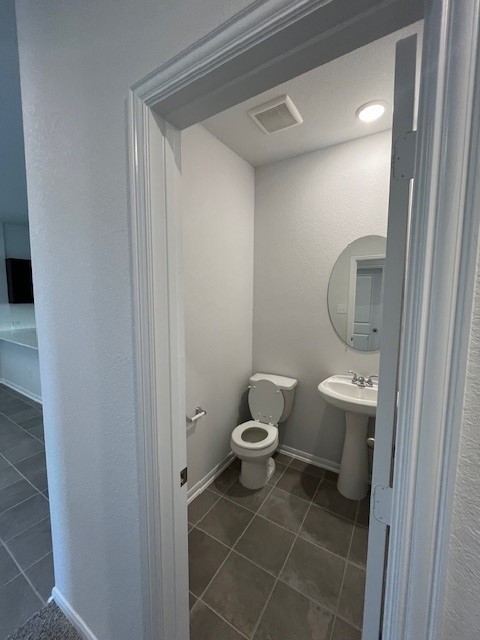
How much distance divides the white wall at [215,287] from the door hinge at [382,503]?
4.60 feet

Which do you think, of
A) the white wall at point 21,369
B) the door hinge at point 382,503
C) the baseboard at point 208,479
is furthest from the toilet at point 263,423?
the white wall at point 21,369

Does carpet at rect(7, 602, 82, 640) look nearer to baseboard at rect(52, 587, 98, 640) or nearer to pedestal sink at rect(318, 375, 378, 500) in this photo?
baseboard at rect(52, 587, 98, 640)

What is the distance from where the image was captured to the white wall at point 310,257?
Answer: 1912 millimetres

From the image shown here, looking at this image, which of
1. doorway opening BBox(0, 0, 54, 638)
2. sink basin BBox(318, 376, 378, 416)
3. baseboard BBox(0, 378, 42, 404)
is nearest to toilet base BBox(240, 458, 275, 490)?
sink basin BBox(318, 376, 378, 416)

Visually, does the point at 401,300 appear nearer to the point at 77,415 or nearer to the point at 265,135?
the point at 77,415

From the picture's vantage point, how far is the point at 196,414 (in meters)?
1.87

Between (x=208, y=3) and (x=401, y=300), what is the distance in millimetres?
777

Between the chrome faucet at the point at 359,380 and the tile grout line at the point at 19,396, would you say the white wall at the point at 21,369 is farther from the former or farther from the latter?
the chrome faucet at the point at 359,380

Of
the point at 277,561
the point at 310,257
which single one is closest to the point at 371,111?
the point at 310,257

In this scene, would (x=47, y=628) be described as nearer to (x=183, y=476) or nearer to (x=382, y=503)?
(x=183, y=476)

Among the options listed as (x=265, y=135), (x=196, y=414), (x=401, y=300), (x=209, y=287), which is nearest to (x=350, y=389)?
(x=196, y=414)

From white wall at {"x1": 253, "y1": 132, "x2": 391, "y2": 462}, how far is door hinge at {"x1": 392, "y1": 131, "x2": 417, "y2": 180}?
1568mm

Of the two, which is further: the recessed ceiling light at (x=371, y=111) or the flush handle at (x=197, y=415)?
the flush handle at (x=197, y=415)

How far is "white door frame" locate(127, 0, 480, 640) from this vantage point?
0.37 metres
